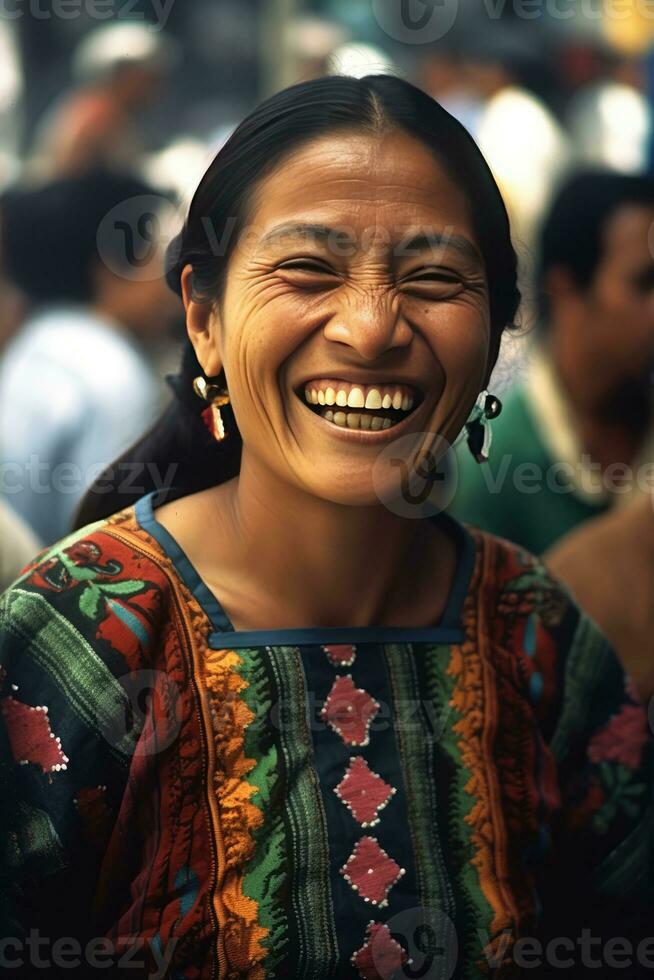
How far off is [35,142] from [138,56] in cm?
120

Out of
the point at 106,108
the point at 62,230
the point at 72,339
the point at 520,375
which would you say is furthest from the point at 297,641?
the point at 106,108

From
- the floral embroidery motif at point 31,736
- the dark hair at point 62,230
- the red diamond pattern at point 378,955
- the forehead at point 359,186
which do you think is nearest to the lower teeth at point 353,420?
the forehead at point 359,186

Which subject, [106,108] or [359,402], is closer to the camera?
[359,402]

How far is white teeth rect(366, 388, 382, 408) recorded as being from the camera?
1.67 m

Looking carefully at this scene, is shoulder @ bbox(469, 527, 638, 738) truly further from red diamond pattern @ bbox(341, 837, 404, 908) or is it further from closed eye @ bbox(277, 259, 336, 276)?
closed eye @ bbox(277, 259, 336, 276)

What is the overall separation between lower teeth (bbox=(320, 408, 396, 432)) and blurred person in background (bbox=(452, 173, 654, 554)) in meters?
2.01

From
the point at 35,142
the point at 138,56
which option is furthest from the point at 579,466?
the point at 35,142

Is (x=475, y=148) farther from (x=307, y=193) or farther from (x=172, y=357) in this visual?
(x=172, y=357)

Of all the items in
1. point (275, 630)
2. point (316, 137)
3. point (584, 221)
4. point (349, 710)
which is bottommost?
point (349, 710)

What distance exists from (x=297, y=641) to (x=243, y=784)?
7.5 inches

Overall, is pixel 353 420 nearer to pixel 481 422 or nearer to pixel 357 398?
pixel 357 398

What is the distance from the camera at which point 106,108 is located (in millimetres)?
5891

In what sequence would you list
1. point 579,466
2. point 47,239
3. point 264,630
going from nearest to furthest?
point 264,630, point 579,466, point 47,239

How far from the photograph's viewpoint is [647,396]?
395cm
